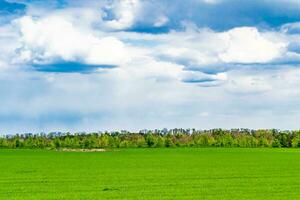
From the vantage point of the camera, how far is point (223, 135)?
18075 centimetres

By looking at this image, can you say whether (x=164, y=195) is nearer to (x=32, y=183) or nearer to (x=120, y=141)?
(x=32, y=183)

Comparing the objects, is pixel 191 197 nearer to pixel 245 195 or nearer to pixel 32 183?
pixel 245 195

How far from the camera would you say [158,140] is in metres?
170

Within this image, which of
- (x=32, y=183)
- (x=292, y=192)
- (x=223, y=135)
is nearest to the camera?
(x=292, y=192)

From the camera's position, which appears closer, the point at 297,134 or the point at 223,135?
the point at 297,134

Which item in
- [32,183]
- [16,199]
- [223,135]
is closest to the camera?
[16,199]

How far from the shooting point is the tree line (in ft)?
545

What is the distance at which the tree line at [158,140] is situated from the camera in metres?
166

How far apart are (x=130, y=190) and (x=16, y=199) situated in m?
5.94

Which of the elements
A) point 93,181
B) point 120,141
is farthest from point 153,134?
point 93,181

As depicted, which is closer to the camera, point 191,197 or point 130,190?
point 191,197

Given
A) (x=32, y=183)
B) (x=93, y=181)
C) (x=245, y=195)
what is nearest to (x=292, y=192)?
(x=245, y=195)

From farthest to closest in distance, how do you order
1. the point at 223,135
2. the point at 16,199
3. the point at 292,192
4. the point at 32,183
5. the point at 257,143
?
the point at 223,135 → the point at 257,143 → the point at 32,183 → the point at 292,192 → the point at 16,199

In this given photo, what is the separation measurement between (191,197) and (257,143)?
475 feet
